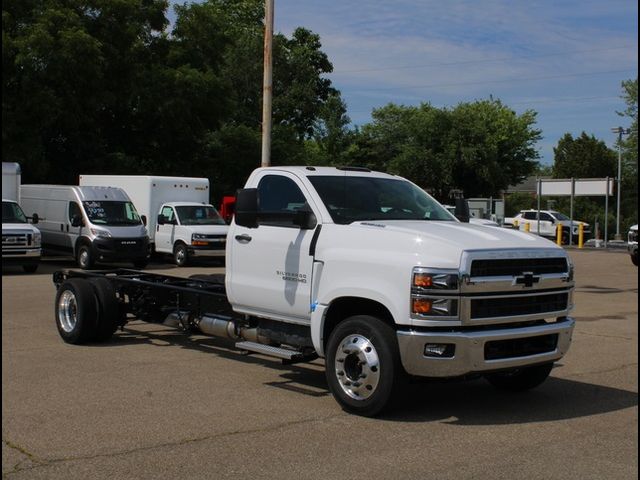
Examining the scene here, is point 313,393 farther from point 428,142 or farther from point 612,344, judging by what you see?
point 428,142

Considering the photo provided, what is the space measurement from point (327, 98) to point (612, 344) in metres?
50.2

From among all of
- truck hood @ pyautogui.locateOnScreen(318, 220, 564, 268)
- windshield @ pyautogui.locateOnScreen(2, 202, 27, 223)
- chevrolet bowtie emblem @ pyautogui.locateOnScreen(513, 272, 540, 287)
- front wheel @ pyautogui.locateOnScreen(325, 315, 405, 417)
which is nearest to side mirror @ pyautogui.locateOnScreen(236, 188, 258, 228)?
truck hood @ pyautogui.locateOnScreen(318, 220, 564, 268)

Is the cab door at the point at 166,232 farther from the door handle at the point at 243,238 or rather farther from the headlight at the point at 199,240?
the door handle at the point at 243,238

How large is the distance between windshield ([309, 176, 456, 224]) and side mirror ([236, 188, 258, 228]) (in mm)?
589

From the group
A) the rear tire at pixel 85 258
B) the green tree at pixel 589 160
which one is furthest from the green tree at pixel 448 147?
the rear tire at pixel 85 258

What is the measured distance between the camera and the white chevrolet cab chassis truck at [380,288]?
6.55 m

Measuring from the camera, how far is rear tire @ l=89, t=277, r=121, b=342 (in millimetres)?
10023

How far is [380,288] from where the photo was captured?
678cm

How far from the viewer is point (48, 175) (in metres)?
34.9

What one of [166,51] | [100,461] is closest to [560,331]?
[100,461]

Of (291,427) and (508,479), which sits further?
(291,427)

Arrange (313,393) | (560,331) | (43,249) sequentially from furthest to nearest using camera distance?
(43,249) < (313,393) < (560,331)

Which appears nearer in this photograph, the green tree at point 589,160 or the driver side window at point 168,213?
the driver side window at point 168,213

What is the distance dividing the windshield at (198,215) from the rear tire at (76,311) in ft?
50.3
